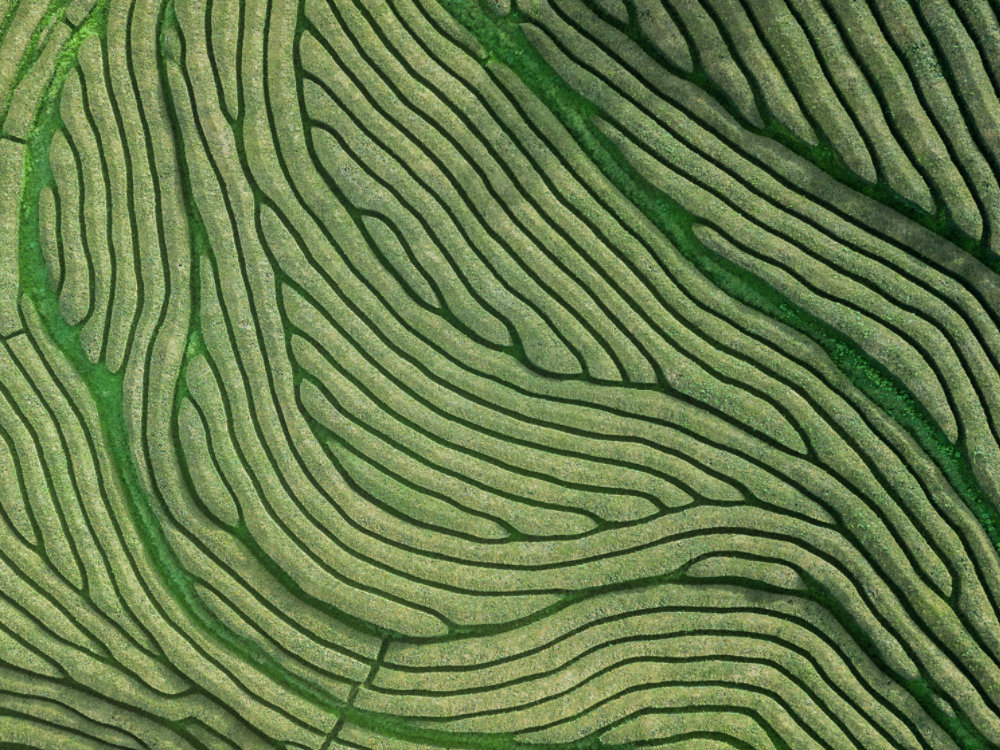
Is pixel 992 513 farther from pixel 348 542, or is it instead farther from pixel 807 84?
pixel 348 542

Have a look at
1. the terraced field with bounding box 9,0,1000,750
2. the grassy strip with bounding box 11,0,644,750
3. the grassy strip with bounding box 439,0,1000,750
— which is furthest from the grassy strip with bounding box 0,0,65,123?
the grassy strip with bounding box 439,0,1000,750

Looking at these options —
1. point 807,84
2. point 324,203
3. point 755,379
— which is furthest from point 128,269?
point 807,84

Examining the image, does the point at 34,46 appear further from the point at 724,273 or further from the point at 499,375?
the point at 724,273

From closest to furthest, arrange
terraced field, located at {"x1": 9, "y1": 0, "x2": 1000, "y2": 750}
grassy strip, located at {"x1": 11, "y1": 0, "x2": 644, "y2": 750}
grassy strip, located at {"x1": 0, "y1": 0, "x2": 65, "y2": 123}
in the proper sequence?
terraced field, located at {"x1": 9, "y1": 0, "x2": 1000, "y2": 750} < grassy strip, located at {"x1": 11, "y1": 0, "x2": 644, "y2": 750} < grassy strip, located at {"x1": 0, "y1": 0, "x2": 65, "y2": 123}

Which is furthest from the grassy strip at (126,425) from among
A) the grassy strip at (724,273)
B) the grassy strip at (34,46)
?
the grassy strip at (724,273)

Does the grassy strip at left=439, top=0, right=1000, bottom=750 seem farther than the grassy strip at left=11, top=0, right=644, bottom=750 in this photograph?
No

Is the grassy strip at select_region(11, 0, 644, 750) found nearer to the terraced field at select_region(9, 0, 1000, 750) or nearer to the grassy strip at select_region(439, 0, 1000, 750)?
the terraced field at select_region(9, 0, 1000, 750)
